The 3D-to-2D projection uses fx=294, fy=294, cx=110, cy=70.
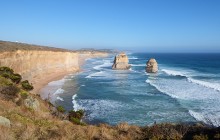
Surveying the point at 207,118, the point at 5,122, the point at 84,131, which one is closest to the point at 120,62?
the point at 207,118

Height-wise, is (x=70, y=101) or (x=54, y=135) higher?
(x=54, y=135)

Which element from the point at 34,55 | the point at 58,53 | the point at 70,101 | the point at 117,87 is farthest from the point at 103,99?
the point at 58,53

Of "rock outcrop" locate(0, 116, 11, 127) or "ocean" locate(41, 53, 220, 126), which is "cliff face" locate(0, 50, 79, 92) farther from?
"rock outcrop" locate(0, 116, 11, 127)

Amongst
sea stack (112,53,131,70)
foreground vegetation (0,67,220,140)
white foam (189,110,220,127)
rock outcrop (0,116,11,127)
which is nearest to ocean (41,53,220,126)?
white foam (189,110,220,127)

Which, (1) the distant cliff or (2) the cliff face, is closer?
(2) the cliff face

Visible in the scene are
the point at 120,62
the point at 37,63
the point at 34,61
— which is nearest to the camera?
the point at 34,61

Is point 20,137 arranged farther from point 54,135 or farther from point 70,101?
point 70,101

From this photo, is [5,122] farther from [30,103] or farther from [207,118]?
[207,118]

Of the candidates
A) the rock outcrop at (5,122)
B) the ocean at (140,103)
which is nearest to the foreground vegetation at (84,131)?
the rock outcrop at (5,122)
